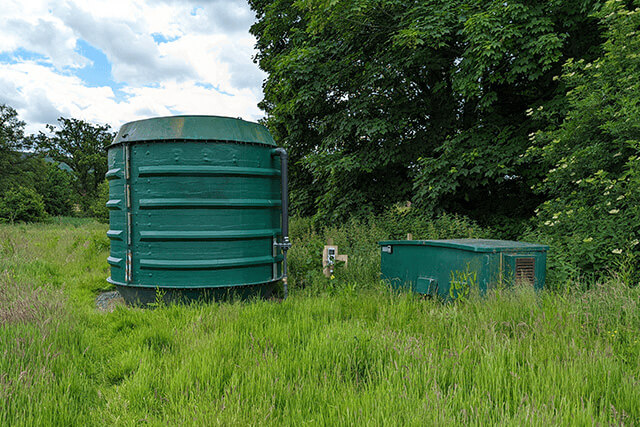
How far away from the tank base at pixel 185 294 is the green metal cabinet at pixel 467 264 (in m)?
2.03

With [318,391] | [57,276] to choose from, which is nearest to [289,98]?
[57,276]

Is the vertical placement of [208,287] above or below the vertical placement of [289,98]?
below

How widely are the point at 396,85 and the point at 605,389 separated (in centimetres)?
919

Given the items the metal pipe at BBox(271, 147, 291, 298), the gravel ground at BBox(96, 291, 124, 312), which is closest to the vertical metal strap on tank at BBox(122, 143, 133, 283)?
the gravel ground at BBox(96, 291, 124, 312)

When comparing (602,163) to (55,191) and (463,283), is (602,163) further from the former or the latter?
(55,191)

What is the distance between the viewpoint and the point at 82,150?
5478 centimetres

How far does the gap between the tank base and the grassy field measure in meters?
0.46

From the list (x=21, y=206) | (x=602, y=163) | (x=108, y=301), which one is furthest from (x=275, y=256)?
(x=21, y=206)

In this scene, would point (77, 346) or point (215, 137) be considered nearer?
point (77, 346)

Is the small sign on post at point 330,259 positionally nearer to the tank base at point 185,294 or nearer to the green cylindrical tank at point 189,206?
the tank base at point 185,294

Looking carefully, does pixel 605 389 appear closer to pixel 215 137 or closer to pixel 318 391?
pixel 318 391

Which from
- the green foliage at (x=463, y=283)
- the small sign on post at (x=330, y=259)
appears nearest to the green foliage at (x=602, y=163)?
the green foliage at (x=463, y=283)

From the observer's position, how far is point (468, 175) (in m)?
9.05

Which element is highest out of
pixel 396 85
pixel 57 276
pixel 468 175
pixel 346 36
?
pixel 346 36
